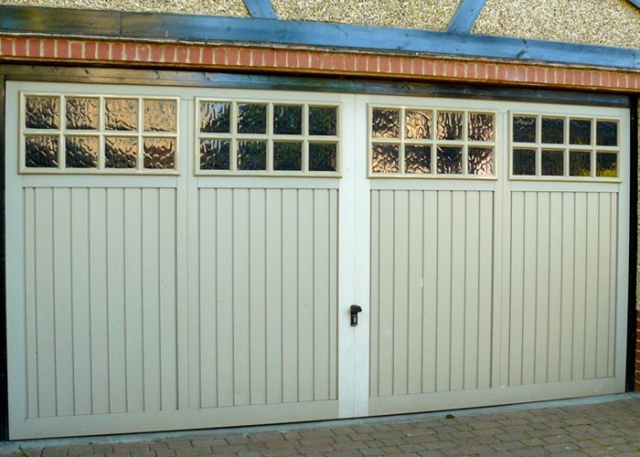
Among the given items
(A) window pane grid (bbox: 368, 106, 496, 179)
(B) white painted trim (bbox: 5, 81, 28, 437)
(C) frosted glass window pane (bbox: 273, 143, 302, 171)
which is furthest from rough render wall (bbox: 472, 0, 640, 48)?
(B) white painted trim (bbox: 5, 81, 28, 437)

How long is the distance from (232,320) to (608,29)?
11.7 ft

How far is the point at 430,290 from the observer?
218 inches

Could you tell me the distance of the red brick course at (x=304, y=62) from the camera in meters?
4.56

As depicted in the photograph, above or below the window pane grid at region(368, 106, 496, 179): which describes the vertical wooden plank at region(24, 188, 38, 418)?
below

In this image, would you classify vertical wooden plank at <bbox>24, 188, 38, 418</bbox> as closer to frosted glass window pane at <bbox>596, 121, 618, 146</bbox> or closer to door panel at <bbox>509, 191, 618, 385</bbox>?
door panel at <bbox>509, 191, 618, 385</bbox>

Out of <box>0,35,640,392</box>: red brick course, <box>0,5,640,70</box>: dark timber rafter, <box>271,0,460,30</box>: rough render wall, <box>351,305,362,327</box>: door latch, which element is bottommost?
<box>351,305,362,327</box>: door latch

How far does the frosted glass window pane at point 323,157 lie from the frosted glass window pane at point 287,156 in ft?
0.28

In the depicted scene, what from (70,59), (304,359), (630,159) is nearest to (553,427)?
(304,359)

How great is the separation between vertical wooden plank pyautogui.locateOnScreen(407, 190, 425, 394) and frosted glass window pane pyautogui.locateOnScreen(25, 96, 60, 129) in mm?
2474

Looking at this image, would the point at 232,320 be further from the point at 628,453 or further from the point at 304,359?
the point at 628,453

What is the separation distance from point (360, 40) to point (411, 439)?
8.83 feet

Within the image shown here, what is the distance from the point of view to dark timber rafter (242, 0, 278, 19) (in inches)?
190

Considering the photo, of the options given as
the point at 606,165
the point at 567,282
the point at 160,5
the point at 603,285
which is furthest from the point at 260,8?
the point at 603,285

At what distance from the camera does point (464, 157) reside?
18.3ft
